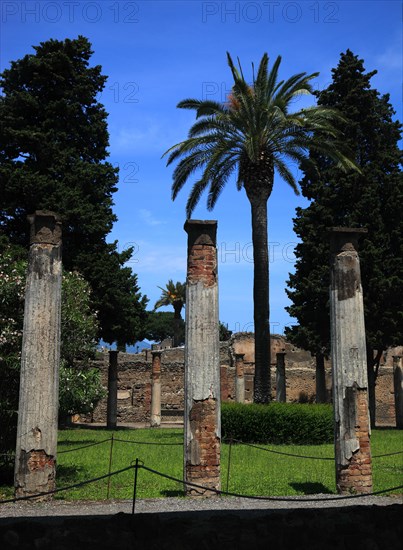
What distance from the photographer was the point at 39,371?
8.29 meters

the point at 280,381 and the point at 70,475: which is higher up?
the point at 280,381

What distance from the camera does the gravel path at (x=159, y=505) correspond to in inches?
293

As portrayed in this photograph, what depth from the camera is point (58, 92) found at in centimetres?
2166

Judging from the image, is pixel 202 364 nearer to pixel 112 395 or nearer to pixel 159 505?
pixel 159 505

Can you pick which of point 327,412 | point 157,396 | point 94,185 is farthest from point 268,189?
point 157,396

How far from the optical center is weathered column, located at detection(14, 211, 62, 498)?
26.6ft

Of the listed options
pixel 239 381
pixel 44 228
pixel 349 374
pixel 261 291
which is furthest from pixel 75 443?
pixel 239 381

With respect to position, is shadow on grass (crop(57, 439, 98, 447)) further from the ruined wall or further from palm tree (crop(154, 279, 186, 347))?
palm tree (crop(154, 279, 186, 347))

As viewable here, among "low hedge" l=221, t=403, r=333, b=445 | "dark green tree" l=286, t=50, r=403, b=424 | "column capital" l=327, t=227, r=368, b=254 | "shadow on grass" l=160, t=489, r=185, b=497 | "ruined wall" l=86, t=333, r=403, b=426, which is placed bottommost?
"shadow on grass" l=160, t=489, r=185, b=497

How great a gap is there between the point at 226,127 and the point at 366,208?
7.68 meters

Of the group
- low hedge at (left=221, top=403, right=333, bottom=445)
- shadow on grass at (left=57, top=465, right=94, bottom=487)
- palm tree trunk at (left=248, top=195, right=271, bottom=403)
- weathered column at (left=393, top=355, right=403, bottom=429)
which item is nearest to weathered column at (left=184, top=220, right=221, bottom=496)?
shadow on grass at (left=57, top=465, right=94, bottom=487)

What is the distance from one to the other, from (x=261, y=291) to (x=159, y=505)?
8.65m

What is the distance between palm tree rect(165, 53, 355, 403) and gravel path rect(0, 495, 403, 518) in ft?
25.9

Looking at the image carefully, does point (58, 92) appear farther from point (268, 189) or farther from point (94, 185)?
point (268, 189)
